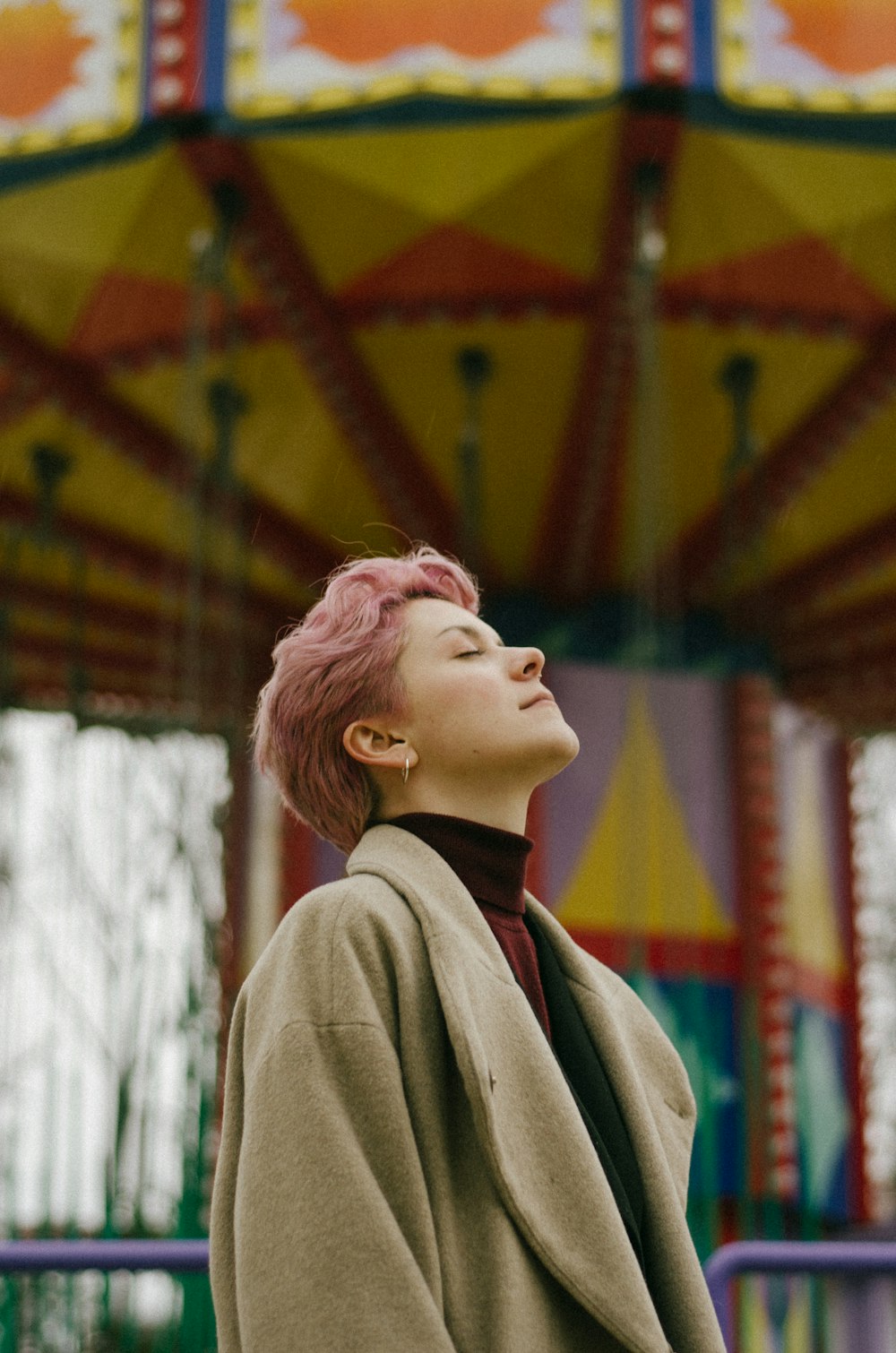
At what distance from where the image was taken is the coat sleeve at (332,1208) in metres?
1.58

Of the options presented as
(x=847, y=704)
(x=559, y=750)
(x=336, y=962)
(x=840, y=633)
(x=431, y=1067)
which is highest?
(x=840, y=633)

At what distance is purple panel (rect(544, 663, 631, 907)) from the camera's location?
7855 millimetres

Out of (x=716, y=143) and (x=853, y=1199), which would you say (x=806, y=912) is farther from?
(x=716, y=143)

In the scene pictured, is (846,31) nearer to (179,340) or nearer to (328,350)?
(328,350)

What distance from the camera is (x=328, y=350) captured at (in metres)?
6.45

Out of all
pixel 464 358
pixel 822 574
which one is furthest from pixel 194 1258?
pixel 822 574

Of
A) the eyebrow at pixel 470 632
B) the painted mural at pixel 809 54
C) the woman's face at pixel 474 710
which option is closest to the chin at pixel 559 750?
the woman's face at pixel 474 710

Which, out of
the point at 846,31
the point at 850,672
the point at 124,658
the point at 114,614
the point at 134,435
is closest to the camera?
the point at 846,31

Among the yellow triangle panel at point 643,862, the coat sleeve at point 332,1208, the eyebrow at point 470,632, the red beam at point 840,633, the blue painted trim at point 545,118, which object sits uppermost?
the blue painted trim at point 545,118

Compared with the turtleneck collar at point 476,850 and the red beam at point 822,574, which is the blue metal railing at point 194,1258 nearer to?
the turtleneck collar at point 476,850

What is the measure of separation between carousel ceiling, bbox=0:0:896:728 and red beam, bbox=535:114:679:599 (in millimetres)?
15

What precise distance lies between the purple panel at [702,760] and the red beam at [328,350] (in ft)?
4.26

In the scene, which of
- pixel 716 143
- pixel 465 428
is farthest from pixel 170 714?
pixel 716 143

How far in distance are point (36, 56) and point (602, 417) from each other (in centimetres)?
249
